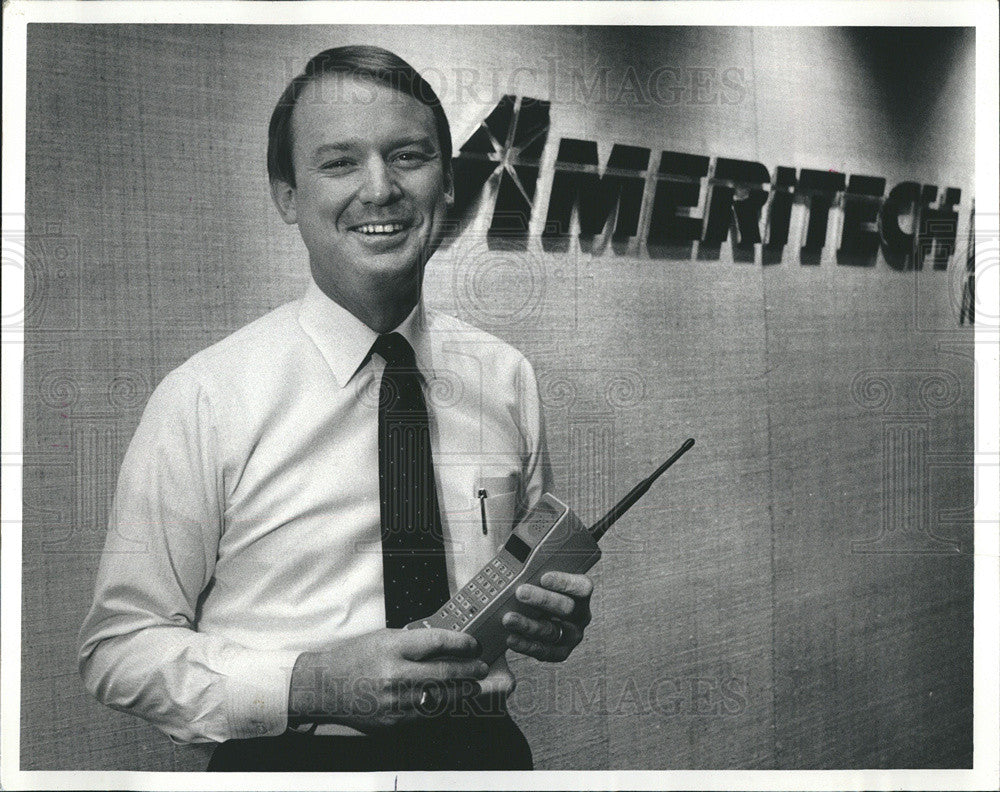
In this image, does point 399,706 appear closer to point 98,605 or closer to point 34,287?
point 98,605

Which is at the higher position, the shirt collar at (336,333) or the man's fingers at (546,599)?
the shirt collar at (336,333)

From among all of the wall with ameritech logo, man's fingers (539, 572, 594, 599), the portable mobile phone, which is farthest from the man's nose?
man's fingers (539, 572, 594, 599)

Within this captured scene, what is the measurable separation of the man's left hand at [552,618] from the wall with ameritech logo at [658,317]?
0.11ft

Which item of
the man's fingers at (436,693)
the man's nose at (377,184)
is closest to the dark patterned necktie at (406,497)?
the man's fingers at (436,693)

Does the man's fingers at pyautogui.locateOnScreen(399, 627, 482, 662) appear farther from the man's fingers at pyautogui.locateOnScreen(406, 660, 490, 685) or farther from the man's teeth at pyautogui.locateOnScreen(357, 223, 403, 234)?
the man's teeth at pyautogui.locateOnScreen(357, 223, 403, 234)

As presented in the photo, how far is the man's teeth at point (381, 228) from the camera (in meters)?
1.57

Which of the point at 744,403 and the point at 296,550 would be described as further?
the point at 744,403

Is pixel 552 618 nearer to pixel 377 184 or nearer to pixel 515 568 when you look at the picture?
pixel 515 568

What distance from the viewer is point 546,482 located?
1628 millimetres

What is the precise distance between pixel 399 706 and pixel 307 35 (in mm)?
1076

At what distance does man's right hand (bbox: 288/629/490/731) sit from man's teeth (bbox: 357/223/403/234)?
62cm

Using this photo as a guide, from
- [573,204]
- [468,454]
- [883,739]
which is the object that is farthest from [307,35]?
[883,739]

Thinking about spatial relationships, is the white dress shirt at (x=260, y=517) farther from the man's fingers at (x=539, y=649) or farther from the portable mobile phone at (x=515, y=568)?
the man's fingers at (x=539, y=649)

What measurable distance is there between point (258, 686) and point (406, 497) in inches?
14.4
